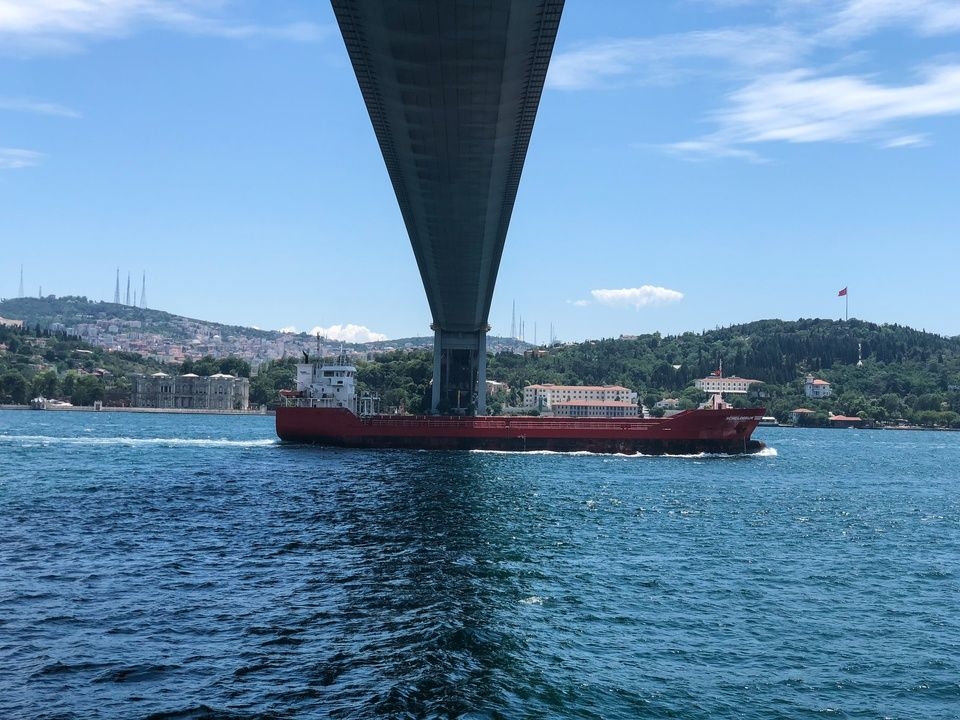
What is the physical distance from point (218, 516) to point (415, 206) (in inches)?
687

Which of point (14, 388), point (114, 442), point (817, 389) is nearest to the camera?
point (114, 442)

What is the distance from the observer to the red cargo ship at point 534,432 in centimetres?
5709

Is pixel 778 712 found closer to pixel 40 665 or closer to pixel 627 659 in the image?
pixel 627 659

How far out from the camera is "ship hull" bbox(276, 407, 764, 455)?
57.2 m

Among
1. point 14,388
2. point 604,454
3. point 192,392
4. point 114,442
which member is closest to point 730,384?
point 192,392

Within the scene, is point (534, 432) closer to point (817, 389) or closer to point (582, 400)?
point (582, 400)

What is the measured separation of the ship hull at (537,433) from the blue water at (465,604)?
23017 millimetres

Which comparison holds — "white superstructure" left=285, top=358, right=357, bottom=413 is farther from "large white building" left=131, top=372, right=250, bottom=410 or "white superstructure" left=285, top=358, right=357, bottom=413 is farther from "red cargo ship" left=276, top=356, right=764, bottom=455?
"large white building" left=131, top=372, right=250, bottom=410

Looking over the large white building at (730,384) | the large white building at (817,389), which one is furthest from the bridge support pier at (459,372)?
the large white building at (817,389)

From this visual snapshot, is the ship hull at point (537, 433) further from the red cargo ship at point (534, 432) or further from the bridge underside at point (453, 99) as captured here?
the bridge underside at point (453, 99)

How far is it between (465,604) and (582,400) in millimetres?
150021

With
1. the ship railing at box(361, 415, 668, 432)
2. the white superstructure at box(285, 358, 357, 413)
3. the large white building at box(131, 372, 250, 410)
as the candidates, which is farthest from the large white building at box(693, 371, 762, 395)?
the white superstructure at box(285, 358, 357, 413)

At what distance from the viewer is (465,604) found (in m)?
16.4

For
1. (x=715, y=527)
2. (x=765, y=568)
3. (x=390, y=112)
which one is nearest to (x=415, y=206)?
(x=390, y=112)
